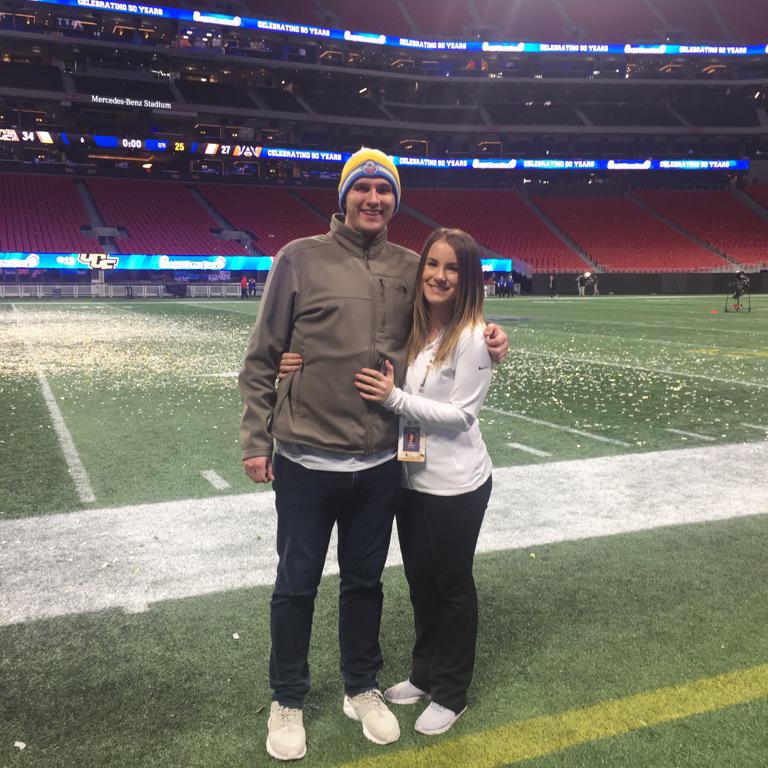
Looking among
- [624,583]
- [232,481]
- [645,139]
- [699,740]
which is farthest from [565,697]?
[645,139]

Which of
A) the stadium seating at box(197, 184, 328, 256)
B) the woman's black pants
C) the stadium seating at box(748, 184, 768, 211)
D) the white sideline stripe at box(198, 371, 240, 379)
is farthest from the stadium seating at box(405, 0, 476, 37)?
the woman's black pants

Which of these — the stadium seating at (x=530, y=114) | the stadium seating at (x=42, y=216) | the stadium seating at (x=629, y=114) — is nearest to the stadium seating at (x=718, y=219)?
the stadium seating at (x=629, y=114)

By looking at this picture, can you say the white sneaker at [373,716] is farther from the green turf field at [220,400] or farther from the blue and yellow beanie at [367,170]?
the green turf field at [220,400]

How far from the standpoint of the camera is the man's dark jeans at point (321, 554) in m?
2.58

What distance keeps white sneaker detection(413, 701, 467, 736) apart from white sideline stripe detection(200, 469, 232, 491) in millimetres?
3161

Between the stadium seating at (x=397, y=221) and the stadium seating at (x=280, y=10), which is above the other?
the stadium seating at (x=280, y=10)

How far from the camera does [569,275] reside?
42438 mm

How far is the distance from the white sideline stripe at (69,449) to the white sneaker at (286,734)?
3141mm

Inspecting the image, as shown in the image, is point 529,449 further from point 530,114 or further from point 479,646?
point 530,114

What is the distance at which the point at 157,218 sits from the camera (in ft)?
143

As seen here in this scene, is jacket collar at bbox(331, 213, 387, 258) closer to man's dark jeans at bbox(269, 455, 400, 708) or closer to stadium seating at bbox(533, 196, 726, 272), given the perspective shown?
man's dark jeans at bbox(269, 455, 400, 708)

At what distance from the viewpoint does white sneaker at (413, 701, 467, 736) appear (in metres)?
2.62

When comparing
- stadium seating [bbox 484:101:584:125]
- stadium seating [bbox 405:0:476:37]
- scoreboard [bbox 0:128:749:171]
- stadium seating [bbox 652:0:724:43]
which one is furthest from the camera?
stadium seating [bbox 652:0:724:43]

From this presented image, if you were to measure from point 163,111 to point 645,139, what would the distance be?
36.3 metres
